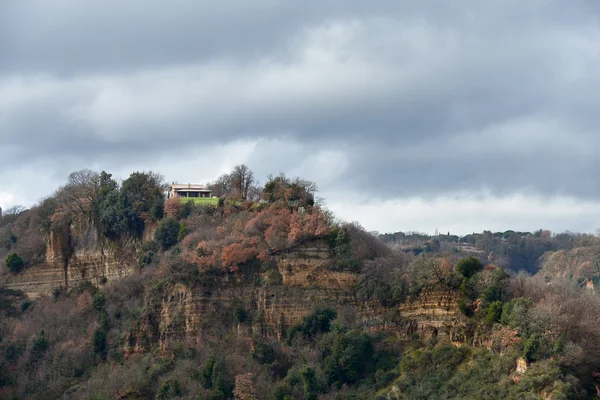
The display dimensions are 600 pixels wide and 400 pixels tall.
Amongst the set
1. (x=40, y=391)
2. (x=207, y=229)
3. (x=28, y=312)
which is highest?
(x=207, y=229)

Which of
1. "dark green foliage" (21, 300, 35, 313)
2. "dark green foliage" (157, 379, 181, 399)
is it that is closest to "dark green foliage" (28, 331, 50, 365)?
"dark green foliage" (21, 300, 35, 313)

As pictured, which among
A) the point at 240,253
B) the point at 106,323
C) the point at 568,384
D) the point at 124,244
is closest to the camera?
the point at 568,384

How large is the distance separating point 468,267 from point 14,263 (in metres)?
43.1

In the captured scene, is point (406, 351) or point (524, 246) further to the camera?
point (524, 246)

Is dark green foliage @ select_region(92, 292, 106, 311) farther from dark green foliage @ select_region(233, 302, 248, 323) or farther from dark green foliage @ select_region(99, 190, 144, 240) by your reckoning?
dark green foliage @ select_region(233, 302, 248, 323)

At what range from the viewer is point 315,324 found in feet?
246

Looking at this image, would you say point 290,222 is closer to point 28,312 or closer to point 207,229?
point 207,229

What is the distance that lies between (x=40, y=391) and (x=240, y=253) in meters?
17.6

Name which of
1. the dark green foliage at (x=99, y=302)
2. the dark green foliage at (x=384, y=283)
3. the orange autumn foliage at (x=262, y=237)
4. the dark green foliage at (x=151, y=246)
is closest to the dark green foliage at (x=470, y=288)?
the dark green foliage at (x=384, y=283)

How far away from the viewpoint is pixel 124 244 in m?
92.5

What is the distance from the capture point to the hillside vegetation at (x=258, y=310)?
65062 mm

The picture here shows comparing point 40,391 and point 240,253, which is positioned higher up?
point 240,253

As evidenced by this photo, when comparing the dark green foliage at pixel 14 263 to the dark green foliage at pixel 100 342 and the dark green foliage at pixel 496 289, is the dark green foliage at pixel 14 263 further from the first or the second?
the dark green foliage at pixel 496 289

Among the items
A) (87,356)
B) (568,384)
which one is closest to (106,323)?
(87,356)
